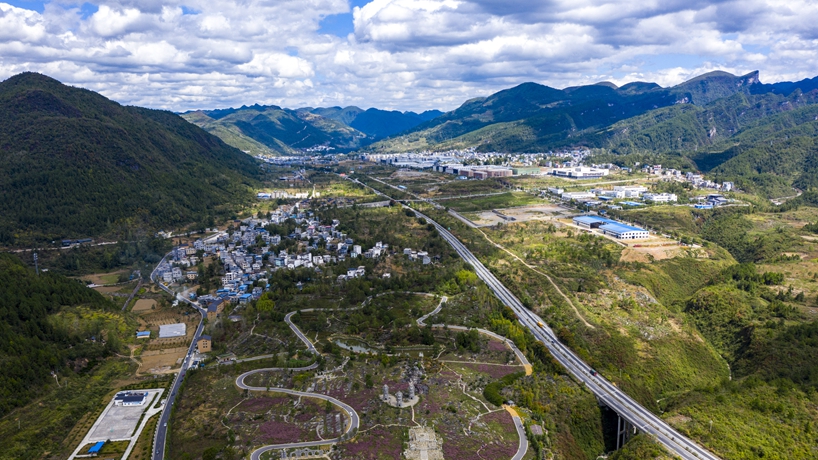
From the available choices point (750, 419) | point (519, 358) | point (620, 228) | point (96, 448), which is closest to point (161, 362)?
point (96, 448)

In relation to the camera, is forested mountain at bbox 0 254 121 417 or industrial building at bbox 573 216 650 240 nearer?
forested mountain at bbox 0 254 121 417

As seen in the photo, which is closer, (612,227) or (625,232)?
(625,232)

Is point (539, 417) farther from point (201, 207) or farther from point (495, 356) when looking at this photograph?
point (201, 207)

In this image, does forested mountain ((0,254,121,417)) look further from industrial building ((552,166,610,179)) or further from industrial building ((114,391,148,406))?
industrial building ((552,166,610,179))

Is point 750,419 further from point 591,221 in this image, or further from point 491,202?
point 491,202

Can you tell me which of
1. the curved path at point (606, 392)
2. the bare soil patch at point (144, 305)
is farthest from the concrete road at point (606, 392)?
the bare soil patch at point (144, 305)

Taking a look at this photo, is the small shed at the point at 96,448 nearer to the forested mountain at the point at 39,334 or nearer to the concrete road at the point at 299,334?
the forested mountain at the point at 39,334

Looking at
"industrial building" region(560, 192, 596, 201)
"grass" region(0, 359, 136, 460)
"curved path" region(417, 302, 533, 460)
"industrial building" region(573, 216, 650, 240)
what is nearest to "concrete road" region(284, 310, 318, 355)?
"curved path" region(417, 302, 533, 460)
